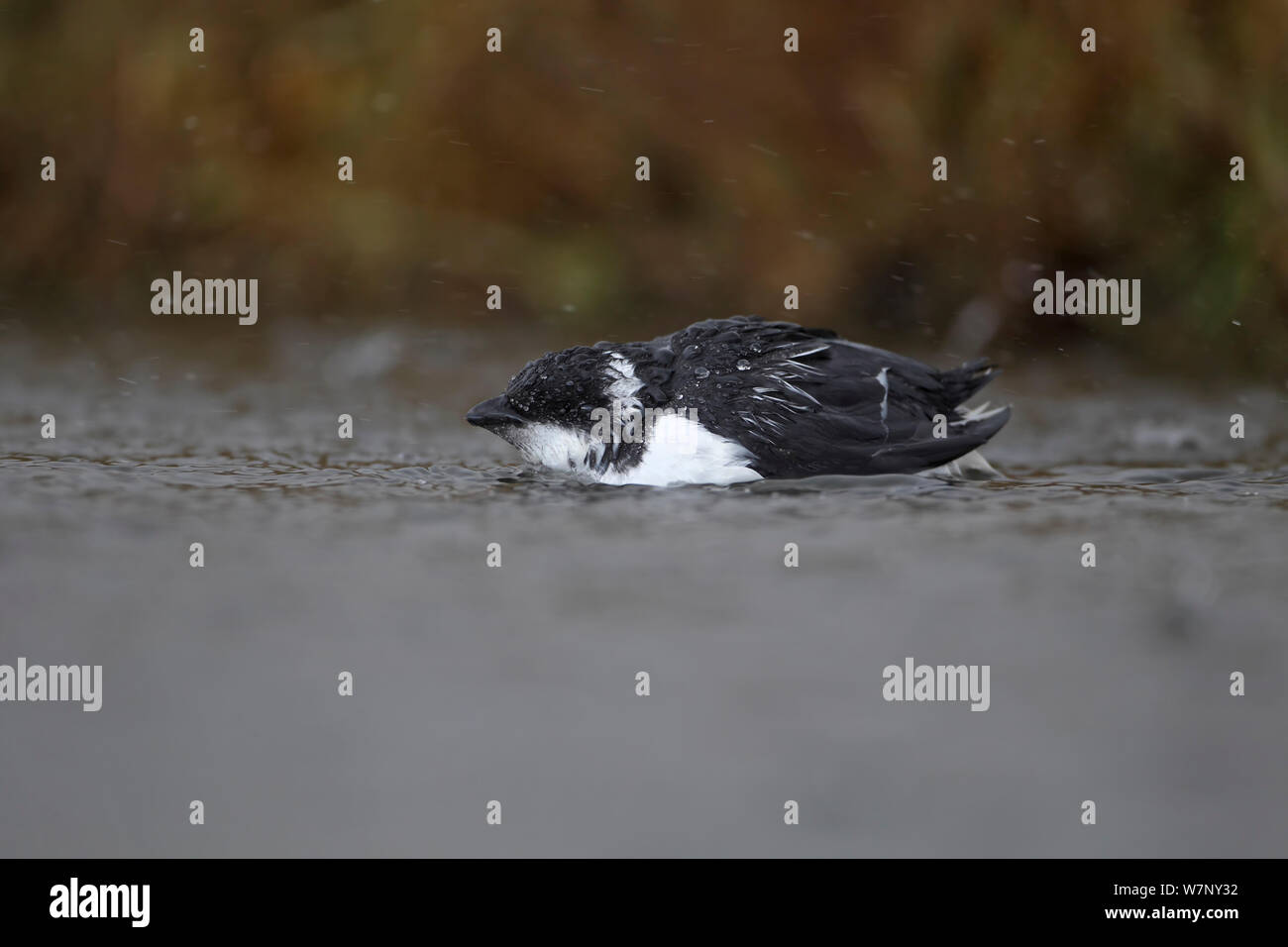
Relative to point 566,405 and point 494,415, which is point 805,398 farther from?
point 494,415

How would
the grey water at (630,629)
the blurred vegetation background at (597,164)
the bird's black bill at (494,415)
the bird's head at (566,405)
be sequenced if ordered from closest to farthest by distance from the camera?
the grey water at (630,629), the bird's head at (566,405), the bird's black bill at (494,415), the blurred vegetation background at (597,164)

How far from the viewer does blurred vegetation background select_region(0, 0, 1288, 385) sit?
10.2 meters

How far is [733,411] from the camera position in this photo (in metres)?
6.14

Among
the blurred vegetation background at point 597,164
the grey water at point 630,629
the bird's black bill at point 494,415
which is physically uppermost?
the blurred vegetation background at point 597,164

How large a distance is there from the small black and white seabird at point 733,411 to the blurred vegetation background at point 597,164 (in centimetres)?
384

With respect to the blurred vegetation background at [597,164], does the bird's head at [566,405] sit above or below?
below

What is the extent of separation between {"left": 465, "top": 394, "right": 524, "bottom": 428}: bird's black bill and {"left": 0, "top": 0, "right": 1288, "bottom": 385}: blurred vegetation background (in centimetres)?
413

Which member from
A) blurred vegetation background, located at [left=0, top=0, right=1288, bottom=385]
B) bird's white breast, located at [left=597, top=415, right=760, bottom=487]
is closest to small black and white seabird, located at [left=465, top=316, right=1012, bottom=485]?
bird's white breast, located at [left=597, top=415, right=760, bottom=487]

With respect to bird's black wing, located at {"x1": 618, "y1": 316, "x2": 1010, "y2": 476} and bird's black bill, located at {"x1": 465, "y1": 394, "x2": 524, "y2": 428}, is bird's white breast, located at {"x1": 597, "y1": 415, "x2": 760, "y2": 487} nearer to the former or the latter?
bird's black wing, located at {"x1": 618, "y1": 316, "x2": 1010, "y2": 476}

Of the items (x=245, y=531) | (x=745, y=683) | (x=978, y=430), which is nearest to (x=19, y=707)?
(x=245, y=531)

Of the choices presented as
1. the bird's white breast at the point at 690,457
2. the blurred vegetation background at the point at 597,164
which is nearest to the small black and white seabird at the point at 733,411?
the bird's white breast at the point at 690,457

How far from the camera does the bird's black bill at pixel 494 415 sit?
648cm

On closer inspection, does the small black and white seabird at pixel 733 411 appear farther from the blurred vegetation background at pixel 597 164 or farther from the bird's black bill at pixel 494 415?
the blurred vegetation background at pixel 597 164

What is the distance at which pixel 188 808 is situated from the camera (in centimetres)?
379
